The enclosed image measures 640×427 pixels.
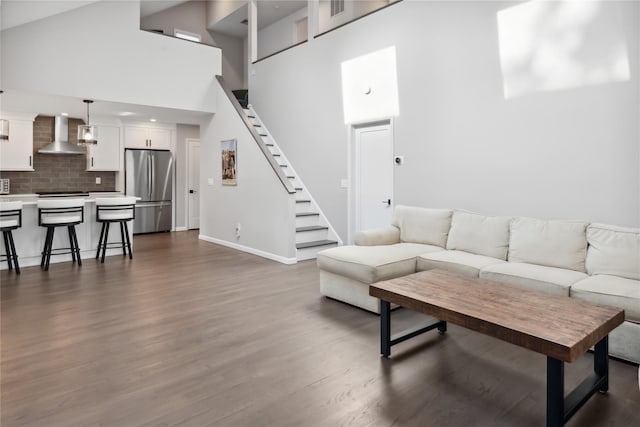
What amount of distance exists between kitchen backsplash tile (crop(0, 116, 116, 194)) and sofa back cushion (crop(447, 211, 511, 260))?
7.39 meters

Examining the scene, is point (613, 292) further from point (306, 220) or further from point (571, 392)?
point (306, 220)

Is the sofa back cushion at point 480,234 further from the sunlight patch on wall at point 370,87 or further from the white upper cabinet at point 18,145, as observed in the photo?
the white upper cabinet at point 18,145

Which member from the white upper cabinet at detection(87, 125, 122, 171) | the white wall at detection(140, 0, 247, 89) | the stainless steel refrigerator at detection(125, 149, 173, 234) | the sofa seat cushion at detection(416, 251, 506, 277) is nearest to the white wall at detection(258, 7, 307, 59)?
the white wall at detection(140, 0, 247, 89)

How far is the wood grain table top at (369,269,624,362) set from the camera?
6.35 feet

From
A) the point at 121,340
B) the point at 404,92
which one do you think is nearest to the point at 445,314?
the point at 121,340

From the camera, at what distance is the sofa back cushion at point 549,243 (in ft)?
11.1

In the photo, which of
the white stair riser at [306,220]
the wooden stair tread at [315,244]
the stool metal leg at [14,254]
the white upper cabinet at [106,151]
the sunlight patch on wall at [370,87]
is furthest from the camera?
the white upper cabinet at [106,151]

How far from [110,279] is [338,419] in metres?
3.78

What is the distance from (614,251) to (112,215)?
6.03m

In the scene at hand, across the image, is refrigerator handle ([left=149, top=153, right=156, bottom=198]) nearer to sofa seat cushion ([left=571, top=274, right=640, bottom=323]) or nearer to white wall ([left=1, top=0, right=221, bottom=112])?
white wall ([left=1, top=0, right=221, bottom=112])

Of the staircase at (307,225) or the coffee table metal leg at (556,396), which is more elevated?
the staircase at (307,225)

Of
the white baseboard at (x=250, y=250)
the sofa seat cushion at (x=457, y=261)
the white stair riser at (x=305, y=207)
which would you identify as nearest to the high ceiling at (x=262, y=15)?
the white stair riser at (x=305, y=207)

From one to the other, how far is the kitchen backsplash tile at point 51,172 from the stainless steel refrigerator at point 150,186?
0.66 m

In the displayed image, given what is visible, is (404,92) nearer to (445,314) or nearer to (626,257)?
(626,257)
